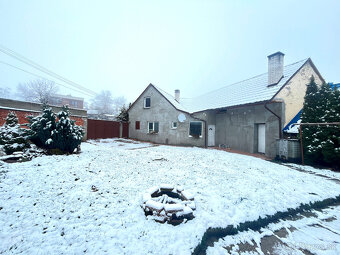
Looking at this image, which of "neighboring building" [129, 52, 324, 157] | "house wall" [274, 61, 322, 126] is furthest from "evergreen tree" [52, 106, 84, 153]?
"house wall" [274, 61, 322, 126]

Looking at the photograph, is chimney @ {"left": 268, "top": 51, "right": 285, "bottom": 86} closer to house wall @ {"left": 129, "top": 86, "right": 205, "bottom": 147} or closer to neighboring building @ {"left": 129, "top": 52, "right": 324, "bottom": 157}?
neighboring building @ {"left": 129, "top": 52, "right": 324, "bottom": 157}

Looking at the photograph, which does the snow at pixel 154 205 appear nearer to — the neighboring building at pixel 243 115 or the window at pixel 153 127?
the neighboring building at pixel 243 115

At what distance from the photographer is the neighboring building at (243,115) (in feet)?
31.2

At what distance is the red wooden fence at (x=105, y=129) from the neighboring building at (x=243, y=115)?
178cm

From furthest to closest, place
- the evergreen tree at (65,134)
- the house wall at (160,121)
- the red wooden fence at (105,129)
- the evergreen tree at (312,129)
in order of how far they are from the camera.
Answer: the red wooden fence at (105,129), the house wall at (160,121), the evergreen tree at (312,129), the evergreen tree at (65,134)

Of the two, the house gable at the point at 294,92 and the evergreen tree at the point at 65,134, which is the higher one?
the house gable at the point at 294,92

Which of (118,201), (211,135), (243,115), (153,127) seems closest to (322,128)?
(243,115)

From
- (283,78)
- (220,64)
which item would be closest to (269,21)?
(220,64)

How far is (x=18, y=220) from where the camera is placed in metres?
2.67

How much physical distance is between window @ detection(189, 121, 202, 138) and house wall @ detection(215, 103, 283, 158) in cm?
186

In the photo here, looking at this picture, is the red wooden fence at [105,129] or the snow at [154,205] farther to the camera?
the red wooden fence at [105,129]

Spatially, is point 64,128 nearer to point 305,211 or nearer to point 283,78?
point 305,211

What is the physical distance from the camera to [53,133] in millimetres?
6773

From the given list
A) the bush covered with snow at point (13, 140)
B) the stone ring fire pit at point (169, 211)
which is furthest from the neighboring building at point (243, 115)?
the bush covered with snow at point (13, 140)
